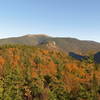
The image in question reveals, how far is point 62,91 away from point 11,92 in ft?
65.0

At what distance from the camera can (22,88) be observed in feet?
300

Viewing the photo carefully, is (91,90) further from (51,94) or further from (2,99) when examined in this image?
(2,99)

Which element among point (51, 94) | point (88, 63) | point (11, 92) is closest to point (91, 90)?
point (88, 63)

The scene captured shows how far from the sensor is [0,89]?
71875 mm

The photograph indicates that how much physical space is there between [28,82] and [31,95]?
9607mm

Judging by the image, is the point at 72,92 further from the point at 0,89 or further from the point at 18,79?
the point at 0,89

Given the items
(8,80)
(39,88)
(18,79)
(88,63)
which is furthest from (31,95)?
(88,63)

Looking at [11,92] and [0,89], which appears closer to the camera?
[0,89]

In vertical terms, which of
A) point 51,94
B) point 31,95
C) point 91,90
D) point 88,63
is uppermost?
point 88,63

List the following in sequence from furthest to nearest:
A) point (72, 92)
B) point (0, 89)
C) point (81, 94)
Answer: point (72, 92) → point (0, 89) → point (81, 94)

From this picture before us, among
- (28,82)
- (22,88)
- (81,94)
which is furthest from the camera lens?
(28,82)

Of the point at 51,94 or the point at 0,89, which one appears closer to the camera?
the point at 0,89

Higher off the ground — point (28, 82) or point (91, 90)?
point (91, 90)

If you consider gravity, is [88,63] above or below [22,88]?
above
